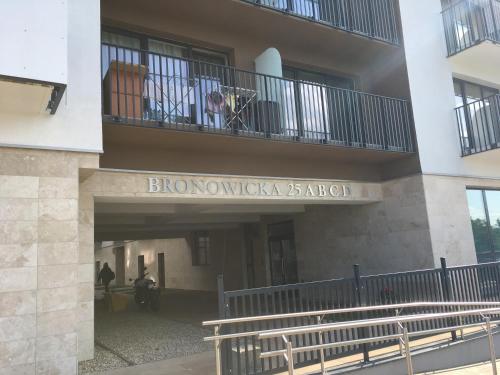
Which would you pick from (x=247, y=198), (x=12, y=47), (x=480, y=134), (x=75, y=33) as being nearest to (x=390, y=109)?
(x=480, y=134)

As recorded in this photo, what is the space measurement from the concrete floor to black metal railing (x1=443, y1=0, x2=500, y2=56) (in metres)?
9.43

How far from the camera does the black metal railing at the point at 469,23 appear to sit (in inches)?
454

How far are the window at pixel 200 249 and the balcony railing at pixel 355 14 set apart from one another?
12.6 meters

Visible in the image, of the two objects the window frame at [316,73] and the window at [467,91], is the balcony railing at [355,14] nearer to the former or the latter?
the window frame at [316,73]

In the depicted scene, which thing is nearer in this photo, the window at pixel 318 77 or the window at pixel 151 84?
the window at pixel 151 84

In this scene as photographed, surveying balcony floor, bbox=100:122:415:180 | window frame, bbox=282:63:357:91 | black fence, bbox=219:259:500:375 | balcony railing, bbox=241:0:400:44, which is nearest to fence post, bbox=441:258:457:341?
black fence, bbox=219:259:500:375

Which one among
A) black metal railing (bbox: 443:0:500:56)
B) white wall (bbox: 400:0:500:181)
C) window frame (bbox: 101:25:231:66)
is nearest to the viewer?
window frame (bbox: 101:25:231:66)

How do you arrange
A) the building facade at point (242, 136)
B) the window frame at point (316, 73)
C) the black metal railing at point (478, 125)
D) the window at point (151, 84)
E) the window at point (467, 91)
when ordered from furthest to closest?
1. the window at point (467, 91)
2. the black metal railing at point (478, 125)
3. the window frame at point (316, 73)
4. the window at point (151, 84)
5. the building facade at point (242, 136)

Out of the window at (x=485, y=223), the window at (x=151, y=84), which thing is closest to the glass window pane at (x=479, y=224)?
the window at (x=485, y=223)

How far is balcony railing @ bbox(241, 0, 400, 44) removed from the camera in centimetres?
982

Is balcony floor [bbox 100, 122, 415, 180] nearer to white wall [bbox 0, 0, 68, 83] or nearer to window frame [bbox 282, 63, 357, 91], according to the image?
white wall [bbox 0, 0, 68, 83]

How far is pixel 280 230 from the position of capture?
14.6 meters

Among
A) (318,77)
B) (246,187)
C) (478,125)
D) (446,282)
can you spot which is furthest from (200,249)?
(446,282)

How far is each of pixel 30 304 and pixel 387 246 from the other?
26.2 ft
